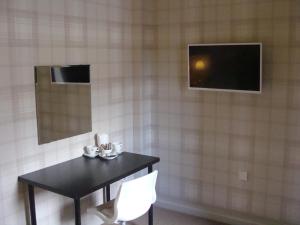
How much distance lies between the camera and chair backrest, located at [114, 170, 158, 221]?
237 centimetres

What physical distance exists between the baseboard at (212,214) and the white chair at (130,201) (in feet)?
3.41

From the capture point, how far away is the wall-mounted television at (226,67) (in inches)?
116

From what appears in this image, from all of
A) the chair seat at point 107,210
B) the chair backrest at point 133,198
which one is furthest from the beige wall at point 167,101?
the chair backrest at point 133,198

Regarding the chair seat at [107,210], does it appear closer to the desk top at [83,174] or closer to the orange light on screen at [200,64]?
the desk top at [83,174]

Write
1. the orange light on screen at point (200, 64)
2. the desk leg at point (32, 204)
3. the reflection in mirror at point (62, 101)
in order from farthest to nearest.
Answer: the orange light on screen at point (200, 64) < the reflection in mirror at point (62, 101) < the desk leg at point (32, 204)

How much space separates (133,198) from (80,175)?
0.40m

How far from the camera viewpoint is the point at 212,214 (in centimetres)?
341

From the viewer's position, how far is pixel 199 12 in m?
3.28

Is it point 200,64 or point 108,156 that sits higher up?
point 200,64

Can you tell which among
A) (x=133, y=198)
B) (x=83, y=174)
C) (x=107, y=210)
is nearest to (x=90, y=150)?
(x=83, y=174)

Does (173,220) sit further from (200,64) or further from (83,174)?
(200,64)

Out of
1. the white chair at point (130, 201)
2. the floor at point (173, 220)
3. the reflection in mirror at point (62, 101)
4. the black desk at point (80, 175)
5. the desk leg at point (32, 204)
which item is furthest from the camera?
the floor at point (173, 220)

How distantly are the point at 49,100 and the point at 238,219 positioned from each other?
1.95 m

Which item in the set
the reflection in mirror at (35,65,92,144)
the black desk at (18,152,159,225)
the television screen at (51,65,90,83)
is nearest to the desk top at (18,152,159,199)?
the black desk at (18,152,159,225)
